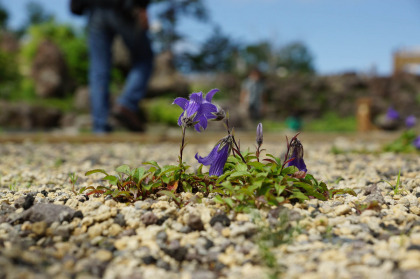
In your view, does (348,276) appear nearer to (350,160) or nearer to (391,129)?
(350,160)

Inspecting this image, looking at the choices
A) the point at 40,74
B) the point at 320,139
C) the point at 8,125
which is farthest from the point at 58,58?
the point at 320,139

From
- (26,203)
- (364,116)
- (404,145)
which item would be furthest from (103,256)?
(364,116)

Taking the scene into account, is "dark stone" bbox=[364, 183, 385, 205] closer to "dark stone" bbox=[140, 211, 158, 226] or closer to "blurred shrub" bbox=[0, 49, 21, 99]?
"dark stone" bbox=[140, 211, 158, 226]

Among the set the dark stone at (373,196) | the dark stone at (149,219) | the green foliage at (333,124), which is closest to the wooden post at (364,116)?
the green foliage at (333,124)

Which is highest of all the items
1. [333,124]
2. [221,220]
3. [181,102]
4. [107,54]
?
[107,54]

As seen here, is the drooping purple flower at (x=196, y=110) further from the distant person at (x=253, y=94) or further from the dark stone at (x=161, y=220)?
the distant person at (x=253, y=94)

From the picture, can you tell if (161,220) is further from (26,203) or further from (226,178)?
(26,203)

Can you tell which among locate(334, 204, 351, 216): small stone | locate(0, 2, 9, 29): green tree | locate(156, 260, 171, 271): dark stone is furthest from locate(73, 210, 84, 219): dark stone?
locate(0, 2, 9, 29): green tree
